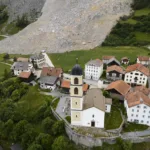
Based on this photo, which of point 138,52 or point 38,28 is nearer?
point 138,52

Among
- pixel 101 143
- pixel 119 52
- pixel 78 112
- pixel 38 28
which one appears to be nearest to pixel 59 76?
pixel 78 112

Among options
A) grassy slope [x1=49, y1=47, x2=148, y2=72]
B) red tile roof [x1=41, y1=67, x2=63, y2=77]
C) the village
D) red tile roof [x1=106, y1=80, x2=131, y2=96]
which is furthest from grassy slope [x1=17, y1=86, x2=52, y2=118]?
grassy slope [x1=49, y1=47, x2=148, y2=72]

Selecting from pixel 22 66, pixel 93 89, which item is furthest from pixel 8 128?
pixel 22 66

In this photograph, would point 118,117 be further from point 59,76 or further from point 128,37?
point 128,37

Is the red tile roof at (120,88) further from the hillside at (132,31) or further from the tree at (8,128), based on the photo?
the hillside at (132,31)

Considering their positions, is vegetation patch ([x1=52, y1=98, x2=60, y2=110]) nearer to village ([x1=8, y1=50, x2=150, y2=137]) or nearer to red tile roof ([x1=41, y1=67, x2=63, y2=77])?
village ([x1=8, y1=50, x2=150, y2=137])

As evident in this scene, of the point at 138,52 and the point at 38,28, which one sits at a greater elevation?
the point at 38,28

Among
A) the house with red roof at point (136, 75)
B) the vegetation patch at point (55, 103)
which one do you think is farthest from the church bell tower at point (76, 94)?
the house with red roof at point (136, 75)
